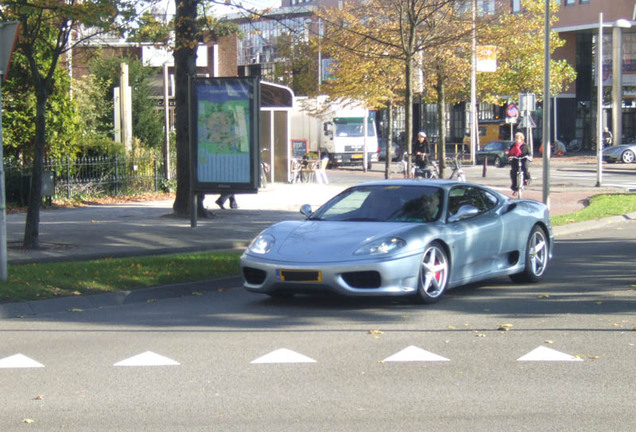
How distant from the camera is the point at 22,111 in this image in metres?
22.8

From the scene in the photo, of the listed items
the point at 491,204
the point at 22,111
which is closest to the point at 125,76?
the point at 22,111

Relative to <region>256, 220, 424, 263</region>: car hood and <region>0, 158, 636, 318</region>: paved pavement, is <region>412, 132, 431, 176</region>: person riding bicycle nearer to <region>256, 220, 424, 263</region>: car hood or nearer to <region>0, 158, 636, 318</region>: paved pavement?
<region>0, 158, 636, 318</region>: paved pavement

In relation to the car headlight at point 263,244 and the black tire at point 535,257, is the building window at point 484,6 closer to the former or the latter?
the black tire at point 535,257

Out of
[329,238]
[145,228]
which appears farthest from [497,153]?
[329,238]

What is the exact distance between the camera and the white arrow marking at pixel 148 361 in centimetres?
697

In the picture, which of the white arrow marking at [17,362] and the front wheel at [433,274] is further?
the front wheel at [433,274]

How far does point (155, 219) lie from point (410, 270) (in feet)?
34.5

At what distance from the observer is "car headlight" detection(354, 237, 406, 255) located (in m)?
8.99

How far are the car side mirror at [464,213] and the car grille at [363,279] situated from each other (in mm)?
1387

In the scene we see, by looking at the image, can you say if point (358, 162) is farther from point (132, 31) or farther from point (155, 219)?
point (132, 31)

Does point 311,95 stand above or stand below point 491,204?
above

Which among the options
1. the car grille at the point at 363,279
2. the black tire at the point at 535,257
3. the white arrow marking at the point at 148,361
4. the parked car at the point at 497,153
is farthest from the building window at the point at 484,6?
the white arrow marking at the point at 148,361

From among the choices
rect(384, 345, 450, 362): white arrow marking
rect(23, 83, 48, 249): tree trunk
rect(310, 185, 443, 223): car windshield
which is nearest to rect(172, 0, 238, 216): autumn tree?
rect(23, 83, 48, 249): tree trunk

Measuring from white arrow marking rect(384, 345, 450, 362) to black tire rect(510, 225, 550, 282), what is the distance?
4.02m
